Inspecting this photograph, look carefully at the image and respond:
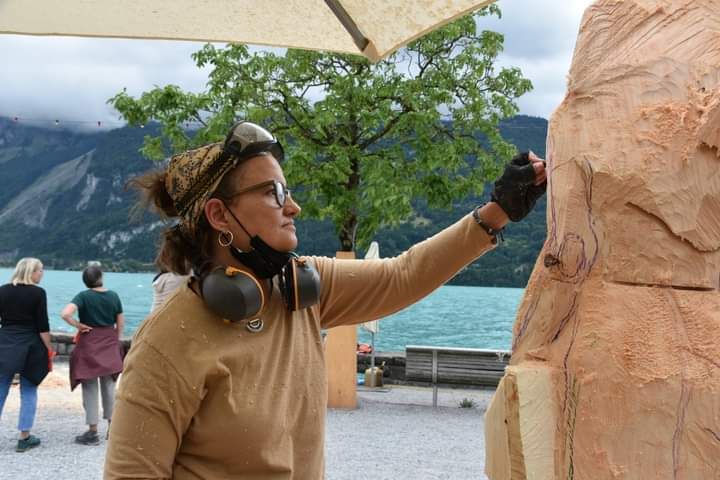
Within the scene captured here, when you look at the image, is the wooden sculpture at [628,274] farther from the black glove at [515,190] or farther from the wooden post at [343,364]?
the wooden post at [343,364]

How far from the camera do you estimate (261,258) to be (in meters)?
1.69

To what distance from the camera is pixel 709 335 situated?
5.39 feet

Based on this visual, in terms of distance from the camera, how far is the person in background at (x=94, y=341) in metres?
6.09

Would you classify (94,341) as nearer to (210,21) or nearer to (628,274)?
(210,21)

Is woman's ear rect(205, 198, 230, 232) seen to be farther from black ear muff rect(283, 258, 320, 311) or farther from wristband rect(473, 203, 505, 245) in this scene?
wristband rect(473, 203, 505, 245)

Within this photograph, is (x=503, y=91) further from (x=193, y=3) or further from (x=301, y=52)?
(x=193, y=3)

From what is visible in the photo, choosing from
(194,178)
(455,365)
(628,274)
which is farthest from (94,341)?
(628,274)

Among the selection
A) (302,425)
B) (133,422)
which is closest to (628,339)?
(302,425)

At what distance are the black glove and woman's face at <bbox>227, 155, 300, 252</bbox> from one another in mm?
556

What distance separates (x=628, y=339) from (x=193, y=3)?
4.64 ft

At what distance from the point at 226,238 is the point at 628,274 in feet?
3.19

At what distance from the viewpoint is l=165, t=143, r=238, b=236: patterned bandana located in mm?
1699

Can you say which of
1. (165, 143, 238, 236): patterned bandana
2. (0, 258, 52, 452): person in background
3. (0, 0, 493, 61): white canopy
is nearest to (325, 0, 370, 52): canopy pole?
(0, 0, 493, 61): white canopy

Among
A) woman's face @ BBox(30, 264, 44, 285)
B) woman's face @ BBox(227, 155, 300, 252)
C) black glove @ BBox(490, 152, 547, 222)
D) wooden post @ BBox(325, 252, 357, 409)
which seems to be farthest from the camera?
wooden post @ BBox(325, 252, 357, 409)
